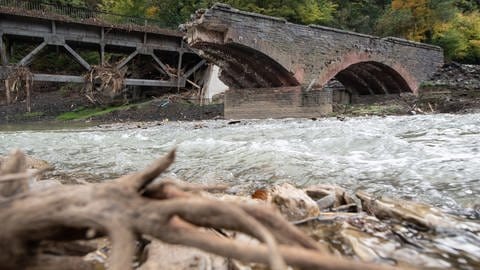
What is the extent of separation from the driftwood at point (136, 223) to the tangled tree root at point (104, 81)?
69.7 feet

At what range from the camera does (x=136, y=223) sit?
1042mm

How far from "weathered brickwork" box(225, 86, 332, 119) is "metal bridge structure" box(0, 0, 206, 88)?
26.2 ft

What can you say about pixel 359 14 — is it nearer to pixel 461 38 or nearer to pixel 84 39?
pixel 461 38

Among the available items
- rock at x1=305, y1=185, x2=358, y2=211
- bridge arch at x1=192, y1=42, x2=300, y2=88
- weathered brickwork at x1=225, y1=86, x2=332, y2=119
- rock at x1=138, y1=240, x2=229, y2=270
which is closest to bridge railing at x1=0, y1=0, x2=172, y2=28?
bridge arch at x1=192, y1=42, x2=300, y2=88

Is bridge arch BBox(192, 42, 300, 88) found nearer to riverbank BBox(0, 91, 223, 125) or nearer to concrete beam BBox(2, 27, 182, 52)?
riverbank BBox(0, 91, 223, 125)

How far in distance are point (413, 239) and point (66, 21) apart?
68.4 feet

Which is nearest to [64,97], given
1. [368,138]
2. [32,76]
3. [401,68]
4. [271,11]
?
[32,76]

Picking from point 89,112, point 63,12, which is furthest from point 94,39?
point 89,112

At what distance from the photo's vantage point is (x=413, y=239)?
210 cm

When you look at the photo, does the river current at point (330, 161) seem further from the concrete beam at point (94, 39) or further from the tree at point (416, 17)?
the tree at point (416, 17)

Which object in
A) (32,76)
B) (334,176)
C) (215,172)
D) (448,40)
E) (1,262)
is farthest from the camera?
(448,40)

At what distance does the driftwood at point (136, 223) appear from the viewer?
97 centimetres

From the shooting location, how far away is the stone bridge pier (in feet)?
42.3

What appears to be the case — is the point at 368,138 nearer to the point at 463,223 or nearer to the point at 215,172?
the point at 215,172
